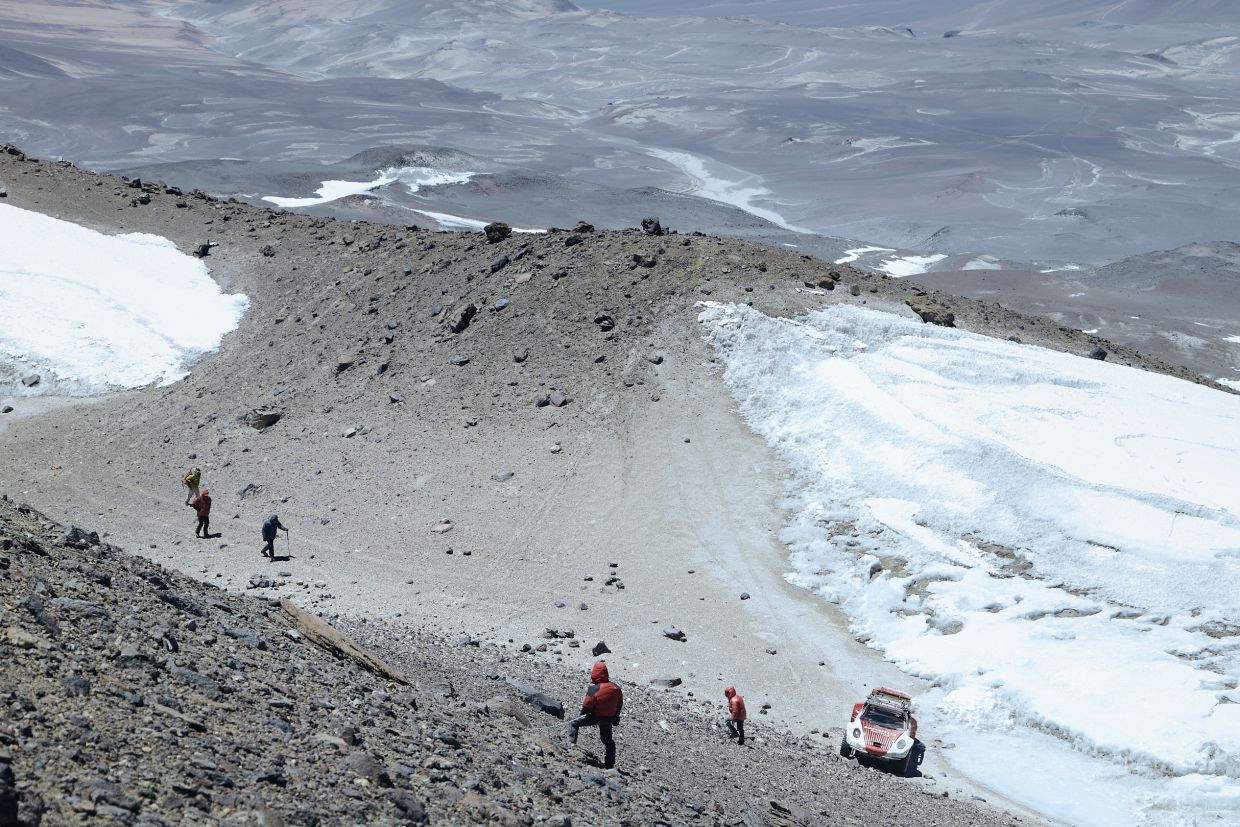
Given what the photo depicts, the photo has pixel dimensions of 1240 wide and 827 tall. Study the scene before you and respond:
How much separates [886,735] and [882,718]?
37 centimetres

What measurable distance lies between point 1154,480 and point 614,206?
6744cm

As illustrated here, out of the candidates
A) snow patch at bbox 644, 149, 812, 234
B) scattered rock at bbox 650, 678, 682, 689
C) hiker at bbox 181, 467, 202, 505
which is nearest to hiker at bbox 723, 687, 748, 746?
scattered rock at bbox 650, 678, 682, 689

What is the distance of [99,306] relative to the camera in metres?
31.3

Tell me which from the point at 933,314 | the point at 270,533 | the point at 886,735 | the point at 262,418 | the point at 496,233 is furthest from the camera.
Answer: the point at 496,233

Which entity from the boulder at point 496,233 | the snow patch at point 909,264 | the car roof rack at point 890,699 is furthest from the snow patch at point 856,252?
the car roof rack at point 890,699

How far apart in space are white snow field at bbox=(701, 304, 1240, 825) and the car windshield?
1.46 m

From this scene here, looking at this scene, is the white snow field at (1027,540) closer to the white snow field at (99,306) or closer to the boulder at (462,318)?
the boulder at (462,318)

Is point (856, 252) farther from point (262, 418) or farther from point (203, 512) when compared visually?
point (203, 512)

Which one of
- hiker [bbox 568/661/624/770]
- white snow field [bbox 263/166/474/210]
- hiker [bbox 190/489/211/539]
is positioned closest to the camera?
hiker [bbox 568/661/624/770]

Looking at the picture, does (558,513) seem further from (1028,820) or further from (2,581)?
(2,581)

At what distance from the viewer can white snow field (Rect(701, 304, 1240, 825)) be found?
16109mm

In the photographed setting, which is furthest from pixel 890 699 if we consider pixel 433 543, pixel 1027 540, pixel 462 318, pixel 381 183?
pixel 381 183

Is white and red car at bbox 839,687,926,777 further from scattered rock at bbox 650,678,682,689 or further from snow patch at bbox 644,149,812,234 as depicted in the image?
snow patch at bbox 644,149,812,234

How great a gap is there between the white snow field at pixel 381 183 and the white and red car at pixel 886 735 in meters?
62.5
